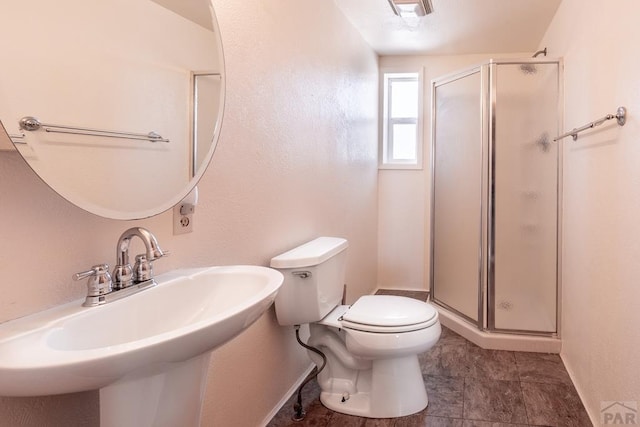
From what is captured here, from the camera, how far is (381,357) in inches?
73.9

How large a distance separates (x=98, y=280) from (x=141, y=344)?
0.32 m

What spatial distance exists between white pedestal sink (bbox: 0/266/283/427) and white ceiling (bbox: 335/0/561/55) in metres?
2.20

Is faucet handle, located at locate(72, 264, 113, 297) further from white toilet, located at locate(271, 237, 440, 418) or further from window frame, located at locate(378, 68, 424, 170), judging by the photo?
window frame, located at locate(378, 68, 424, 170)

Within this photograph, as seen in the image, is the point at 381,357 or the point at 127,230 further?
the point at 381,357

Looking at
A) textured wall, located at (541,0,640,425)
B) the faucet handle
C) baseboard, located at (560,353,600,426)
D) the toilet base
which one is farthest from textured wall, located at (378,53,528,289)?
the faucet handle

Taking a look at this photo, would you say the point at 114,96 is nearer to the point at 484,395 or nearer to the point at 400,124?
the point at 484,395

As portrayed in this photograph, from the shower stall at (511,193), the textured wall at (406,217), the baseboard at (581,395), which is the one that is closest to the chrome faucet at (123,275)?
the baseboard at (581,395)

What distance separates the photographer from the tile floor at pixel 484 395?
6.26 ft

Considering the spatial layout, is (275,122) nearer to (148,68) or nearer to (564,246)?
(148,68)

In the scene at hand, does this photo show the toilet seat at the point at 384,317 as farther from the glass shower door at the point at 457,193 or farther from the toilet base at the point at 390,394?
the glass shower door at the point at 457,193

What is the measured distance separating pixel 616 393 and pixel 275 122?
1.71 m

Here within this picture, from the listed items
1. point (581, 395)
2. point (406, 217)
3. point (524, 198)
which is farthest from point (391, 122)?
point (581, 395)

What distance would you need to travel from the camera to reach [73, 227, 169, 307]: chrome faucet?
918mm

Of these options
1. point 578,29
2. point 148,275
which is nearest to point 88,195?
point 148,275
